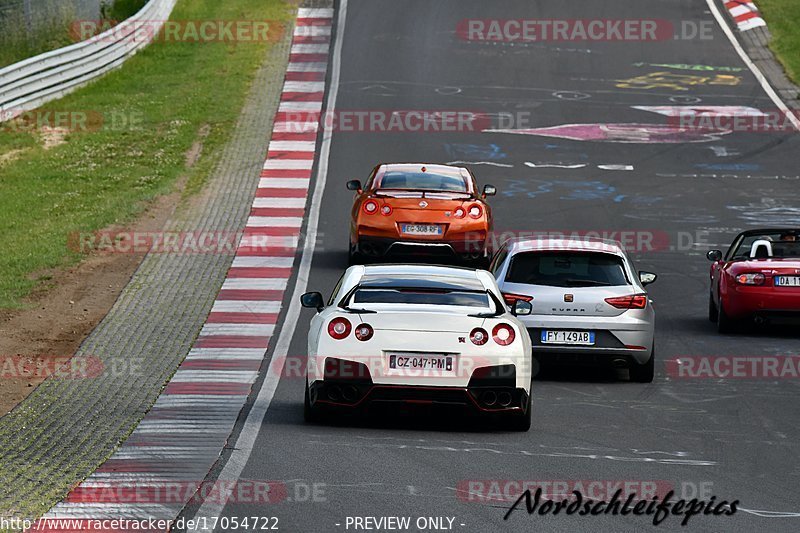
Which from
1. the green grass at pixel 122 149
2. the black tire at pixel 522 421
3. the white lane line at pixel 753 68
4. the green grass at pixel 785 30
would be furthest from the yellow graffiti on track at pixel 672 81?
the black tire at pixel 522 421

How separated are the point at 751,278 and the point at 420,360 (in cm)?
740

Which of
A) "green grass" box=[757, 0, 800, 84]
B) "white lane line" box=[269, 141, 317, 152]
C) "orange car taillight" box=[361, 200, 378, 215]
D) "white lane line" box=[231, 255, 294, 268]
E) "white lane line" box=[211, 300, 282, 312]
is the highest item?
"green grass" box=[757, 0, 800, 84]

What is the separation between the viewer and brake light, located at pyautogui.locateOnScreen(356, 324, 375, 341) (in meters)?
11.3

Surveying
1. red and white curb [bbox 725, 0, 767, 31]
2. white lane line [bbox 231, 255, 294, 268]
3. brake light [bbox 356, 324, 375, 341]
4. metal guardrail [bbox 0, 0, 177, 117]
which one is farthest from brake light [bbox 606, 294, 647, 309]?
red and white curb [bbox 725, 0, 767, 31]

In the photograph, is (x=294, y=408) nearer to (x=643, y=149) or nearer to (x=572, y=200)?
(x=572, y=200)

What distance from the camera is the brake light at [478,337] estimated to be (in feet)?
37.1

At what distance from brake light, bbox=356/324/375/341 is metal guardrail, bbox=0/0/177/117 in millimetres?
19439

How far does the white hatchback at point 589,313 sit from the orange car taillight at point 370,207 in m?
5.52

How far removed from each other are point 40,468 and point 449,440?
3.07 meters

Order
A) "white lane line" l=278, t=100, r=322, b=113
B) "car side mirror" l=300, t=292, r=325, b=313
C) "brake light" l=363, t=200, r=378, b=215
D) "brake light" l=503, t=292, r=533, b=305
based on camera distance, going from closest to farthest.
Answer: "car side mirror" l=300, t=292, r=325, b=313 → "brake light" l=503, t=292, r=533, b=305 → "brake light" l=363, t=200, r=378, b=215 → "white lane line" l=278, t=100, r=322, b=113

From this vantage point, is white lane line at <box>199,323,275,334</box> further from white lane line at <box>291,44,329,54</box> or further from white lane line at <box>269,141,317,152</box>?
white lane line at <box>291,44,329,54</box>

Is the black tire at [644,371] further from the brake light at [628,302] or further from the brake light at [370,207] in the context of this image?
the brake light at [370,207]

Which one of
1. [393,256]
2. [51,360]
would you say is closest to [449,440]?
[51,360]

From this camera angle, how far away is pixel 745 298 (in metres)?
17.2
